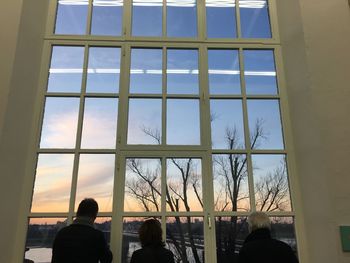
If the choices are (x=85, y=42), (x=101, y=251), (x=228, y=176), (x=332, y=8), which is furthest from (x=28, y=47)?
(x=332, y=8)

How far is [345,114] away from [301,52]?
2.07 ft

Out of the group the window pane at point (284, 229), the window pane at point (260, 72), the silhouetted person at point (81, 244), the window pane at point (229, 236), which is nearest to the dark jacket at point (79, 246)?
the silhouetted person at point (81, 244)

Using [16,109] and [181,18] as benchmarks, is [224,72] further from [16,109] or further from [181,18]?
[16,109]

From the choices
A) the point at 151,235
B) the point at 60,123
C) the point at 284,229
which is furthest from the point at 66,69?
the point at 284,229

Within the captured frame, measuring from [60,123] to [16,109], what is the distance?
14.5 inches

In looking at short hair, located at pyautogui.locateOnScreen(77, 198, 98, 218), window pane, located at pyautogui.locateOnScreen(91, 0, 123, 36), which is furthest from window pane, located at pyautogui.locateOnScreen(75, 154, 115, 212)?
window pane, located at pyautogui.locateOnScreen(91, 0, 123, 36)

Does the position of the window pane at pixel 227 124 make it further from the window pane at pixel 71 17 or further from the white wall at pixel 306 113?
the window pane at pixel 71 17

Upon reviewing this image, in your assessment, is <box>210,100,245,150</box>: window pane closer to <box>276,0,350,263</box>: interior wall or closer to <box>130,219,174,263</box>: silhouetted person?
<box>276,0,350,263</box>: interior wall

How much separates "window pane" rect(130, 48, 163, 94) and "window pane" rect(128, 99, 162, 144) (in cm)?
11

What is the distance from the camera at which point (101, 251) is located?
211cm

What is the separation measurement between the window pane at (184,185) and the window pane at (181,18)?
4.10ft

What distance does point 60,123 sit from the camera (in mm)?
2797

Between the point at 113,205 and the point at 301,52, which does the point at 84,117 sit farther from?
the point at 301,52

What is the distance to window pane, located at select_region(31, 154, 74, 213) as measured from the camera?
258 cm
